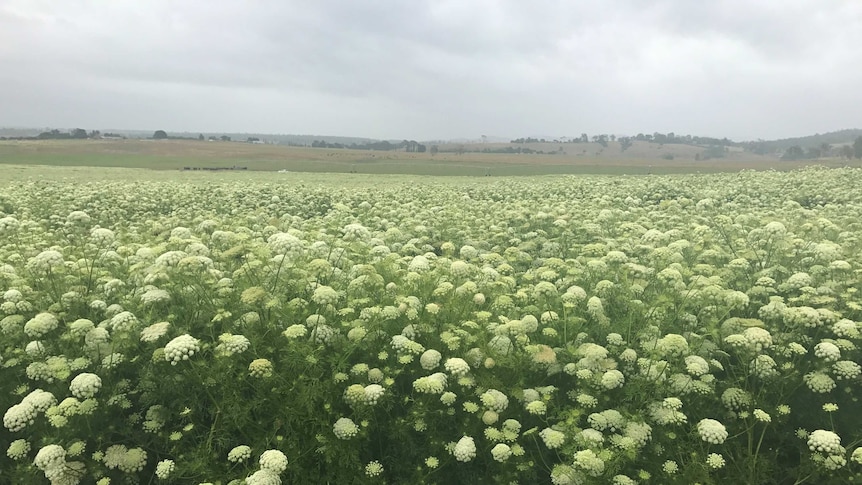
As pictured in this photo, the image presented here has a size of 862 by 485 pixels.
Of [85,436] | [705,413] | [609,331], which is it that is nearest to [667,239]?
[609,331]

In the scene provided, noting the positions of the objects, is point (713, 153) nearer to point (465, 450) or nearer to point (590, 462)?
point (590, 462)

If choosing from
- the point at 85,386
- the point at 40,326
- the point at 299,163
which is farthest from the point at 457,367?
the point at 299,163

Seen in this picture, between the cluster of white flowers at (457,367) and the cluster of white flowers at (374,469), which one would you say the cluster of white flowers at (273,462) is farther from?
the cluster of white flowers at (457,367)

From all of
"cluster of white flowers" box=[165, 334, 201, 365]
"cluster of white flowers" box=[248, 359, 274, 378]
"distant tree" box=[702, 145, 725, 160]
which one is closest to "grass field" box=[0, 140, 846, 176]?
"distant tree" box=[702, 145, 725, 160]

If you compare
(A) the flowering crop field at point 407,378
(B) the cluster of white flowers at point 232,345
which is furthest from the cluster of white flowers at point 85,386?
(B) the cluster of white flowers at point 232,345

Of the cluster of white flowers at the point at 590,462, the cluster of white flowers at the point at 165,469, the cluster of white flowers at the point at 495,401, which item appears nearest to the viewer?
the cluster of white flowers at the point at 590,462

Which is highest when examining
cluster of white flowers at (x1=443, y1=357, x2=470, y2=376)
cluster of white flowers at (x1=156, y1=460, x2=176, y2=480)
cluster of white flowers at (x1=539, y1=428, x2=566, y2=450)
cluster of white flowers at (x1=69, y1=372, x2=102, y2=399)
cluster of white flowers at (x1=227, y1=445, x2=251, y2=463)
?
cluster of white flowers at (x1=443, y1=357, x2=470, y2=376)

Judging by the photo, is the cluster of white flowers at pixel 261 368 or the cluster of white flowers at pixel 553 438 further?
the cluster of white flowers at pixel 261 368

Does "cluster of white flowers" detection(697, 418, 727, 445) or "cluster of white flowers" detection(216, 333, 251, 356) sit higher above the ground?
"cluster of white flowers" detection(216, 333, 251, 356)

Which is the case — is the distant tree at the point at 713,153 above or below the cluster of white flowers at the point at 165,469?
above

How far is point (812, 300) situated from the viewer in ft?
22.2

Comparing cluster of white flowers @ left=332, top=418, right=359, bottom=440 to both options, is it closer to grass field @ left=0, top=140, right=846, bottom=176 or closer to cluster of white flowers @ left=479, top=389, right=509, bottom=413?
cluster of white flowers @ left=479, top=389, right=509, bottom=413

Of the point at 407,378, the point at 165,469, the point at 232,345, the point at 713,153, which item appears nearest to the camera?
the point at 165,469

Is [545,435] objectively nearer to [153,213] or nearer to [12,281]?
[12,281]
